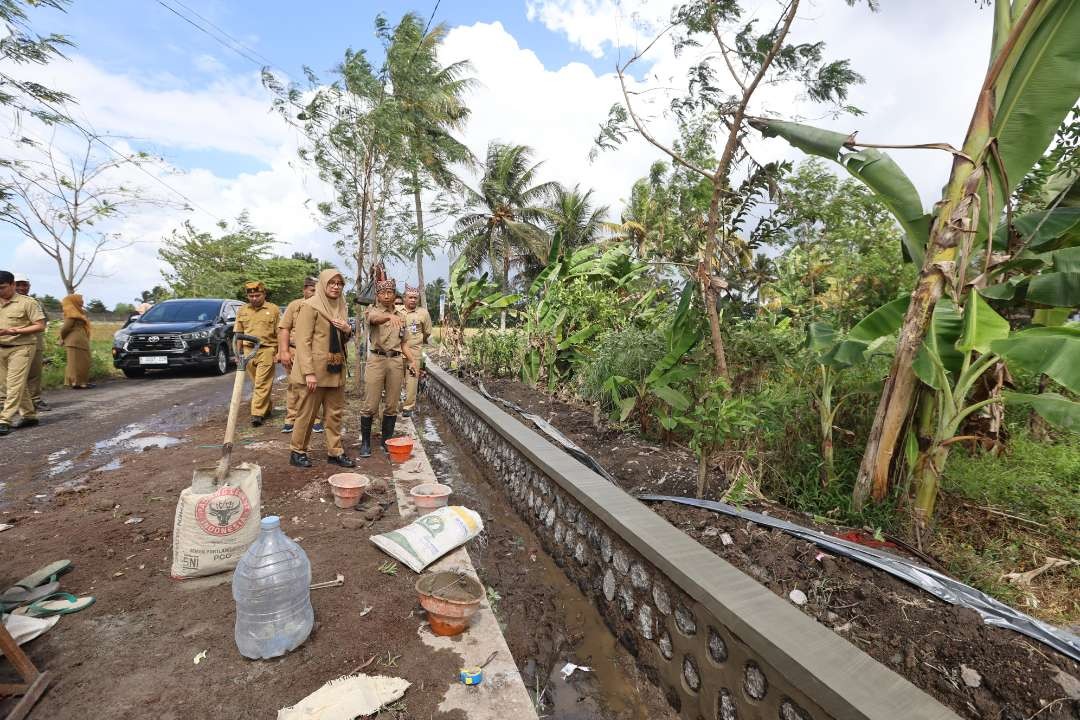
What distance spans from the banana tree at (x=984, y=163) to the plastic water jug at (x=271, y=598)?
120 inches

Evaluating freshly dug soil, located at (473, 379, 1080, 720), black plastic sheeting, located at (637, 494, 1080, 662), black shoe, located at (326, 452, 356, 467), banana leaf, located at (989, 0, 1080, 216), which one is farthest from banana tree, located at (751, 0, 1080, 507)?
Result: black shoe, located at (326, 452, 356, 467)

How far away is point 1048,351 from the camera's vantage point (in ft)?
6.69

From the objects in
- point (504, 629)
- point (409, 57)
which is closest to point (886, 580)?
point (504, 629)

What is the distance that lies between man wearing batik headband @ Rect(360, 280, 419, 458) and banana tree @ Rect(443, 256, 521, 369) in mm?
3609

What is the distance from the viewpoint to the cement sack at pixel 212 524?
2.73 m

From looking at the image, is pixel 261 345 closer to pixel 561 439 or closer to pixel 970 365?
pixel 561 439

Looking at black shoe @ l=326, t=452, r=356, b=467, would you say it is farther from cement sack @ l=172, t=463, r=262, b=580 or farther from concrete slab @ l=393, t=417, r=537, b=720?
concrete slab @ l=393, t=417, r=537, b=720

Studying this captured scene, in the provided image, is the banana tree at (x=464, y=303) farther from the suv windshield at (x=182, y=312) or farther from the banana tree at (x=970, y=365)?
the banana tree at (x=970, y=365)

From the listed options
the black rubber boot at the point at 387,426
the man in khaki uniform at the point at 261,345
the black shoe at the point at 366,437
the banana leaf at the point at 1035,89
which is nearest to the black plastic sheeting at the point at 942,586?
the banana leaf at the point at 1035,89

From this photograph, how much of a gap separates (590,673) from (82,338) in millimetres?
11231

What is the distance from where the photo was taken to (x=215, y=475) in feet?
9.54

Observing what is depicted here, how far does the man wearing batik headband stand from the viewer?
5527mm

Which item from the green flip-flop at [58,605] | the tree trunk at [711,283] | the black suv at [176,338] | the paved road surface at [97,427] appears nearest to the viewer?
the green flip-flop at [58,605]

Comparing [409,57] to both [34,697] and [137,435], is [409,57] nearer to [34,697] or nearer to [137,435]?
[137,435]
